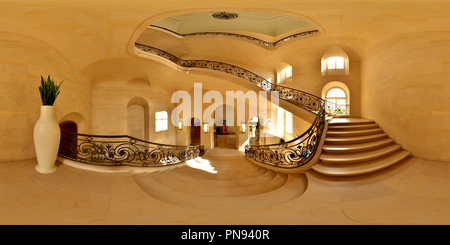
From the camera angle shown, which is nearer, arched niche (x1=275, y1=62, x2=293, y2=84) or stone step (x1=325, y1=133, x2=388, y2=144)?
stone step (x1=325, y1=133, x2=388, y2=144)

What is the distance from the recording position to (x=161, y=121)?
10555 millimetres

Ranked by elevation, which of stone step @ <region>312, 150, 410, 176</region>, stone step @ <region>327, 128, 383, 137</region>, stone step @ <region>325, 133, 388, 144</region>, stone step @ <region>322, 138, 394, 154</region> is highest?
stone step @ <region>327, 128, 383, 137</region>

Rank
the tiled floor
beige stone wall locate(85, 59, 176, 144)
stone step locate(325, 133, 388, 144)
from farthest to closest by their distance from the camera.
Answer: beige stone wall locate(85, 59, 176, 144) → stone step locate(325, 133, 388, 144) → the tiled floor

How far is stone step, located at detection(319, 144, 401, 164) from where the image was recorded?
12.6ft

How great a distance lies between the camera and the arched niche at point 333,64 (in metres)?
8.37

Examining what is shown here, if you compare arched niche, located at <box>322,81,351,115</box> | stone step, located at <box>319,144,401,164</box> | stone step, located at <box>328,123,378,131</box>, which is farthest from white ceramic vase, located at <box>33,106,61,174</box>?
arched niche, located at <box>322,81,351,115</box>

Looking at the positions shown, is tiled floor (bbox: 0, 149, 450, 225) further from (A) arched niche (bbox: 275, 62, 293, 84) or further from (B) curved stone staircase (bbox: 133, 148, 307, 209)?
(A) arched niche (bbox: 275, 62, 293, 84)

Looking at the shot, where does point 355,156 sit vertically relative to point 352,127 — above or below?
below

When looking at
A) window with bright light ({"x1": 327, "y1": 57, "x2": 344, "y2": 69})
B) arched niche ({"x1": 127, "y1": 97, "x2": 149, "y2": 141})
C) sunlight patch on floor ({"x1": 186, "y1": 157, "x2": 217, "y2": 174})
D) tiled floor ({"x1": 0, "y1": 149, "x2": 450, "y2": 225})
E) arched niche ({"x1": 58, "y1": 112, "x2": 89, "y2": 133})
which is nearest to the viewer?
tiled floor ({"x1": 0, "y1": 149, "x2": 450, "y2": 225})

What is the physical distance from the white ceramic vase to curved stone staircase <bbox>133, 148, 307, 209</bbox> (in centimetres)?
151

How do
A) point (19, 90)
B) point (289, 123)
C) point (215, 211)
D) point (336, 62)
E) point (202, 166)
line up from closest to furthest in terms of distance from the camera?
1. point (215, 211)
2. point (19, 90)
3. point (202, 166)
4. point (336, 62)
5. point (289, 123)

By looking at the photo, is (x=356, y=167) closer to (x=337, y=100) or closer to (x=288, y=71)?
(x=337, y=100)

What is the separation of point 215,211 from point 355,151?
353cm

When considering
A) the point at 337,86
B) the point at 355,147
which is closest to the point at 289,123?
the point at 337,86
